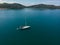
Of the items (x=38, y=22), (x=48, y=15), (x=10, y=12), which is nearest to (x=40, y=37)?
(x=38, y=22)

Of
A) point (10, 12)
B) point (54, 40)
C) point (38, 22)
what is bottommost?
point (54, 40)

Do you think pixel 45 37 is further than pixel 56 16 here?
No

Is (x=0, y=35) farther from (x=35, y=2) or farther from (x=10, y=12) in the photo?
(x=35, y=2)

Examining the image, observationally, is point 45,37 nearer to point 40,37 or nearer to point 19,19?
point 40,37

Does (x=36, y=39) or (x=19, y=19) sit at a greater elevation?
(x=19, y=19)

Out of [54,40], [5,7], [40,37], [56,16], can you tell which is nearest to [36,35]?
[40,37]

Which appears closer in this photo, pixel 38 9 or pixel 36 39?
pixel 36 39
